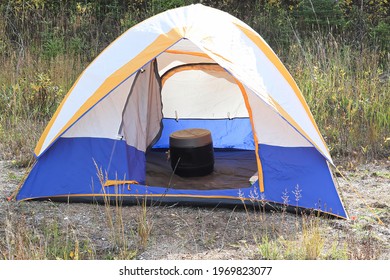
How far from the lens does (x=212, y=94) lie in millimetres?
6371

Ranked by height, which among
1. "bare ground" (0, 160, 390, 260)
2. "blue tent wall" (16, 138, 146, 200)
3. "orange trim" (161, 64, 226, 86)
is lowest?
"bare ground" (0, 160, 390, 260)

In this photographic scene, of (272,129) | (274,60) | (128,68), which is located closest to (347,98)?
(274,60)

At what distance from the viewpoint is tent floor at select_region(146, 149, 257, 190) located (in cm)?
519

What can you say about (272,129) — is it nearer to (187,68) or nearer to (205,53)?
(205,53)

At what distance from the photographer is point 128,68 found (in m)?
4.73

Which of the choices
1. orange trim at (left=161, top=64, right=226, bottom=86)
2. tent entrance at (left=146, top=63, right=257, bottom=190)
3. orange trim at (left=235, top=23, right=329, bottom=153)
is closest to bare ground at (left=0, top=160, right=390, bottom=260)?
orange trim at (left=235, top=23, right=329, bottom=153)

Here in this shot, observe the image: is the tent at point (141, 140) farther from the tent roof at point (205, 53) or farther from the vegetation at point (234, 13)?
the vegetation at point (234, 13)

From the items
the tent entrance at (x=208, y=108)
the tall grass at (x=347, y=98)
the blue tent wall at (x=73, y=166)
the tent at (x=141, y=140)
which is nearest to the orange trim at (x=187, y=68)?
the tent entrance at (x=208, y=108)

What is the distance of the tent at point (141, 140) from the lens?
15.2 ft

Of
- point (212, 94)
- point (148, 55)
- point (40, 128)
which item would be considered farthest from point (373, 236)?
point (40, 128)

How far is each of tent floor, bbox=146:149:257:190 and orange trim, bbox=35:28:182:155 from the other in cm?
81

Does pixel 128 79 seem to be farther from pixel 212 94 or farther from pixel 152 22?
pixel 212 94

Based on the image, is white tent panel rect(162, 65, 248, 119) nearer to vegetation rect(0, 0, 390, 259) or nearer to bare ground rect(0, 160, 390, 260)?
vegetation rect(0, 0, 390, 259)

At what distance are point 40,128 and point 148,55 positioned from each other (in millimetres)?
2230
